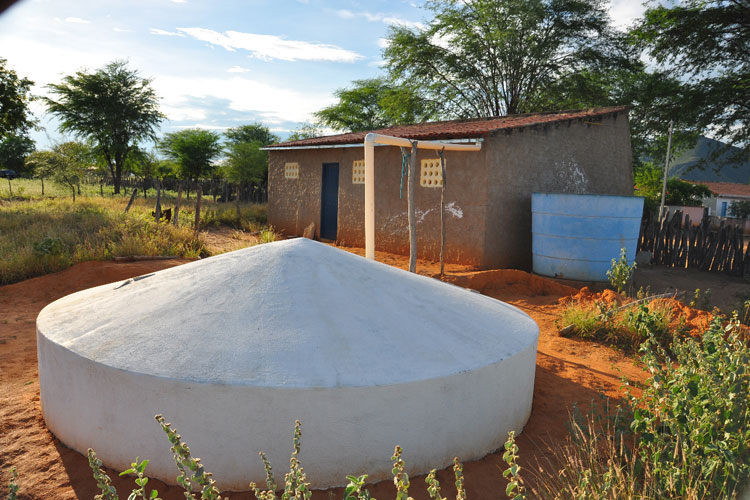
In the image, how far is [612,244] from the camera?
8641mm

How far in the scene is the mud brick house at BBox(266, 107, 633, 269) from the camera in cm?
985

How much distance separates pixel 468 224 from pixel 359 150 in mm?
3953

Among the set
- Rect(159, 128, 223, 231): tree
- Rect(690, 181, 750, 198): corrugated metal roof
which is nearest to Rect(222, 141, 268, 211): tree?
Rect(159, 128, 223, 231): tree

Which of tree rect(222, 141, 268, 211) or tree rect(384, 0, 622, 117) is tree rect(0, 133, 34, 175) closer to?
tree rect(222, 141, 268, 211)

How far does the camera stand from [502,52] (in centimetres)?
2088

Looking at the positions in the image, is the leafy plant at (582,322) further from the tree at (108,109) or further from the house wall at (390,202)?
the tree at (108,109)

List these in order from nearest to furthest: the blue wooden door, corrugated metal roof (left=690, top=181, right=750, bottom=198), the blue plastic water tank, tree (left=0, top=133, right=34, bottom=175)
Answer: the blue plastic water tank < the blue wooden door < corrugated metal roof (left=690, top=181, right=750, bottom=198) < tree (left=0, top=133, right=34, bottom=175)

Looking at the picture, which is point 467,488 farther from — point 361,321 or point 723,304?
point 723,304

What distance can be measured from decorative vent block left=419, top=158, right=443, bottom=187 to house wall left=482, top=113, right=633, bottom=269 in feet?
3.82

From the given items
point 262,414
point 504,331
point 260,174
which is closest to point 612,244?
point 504,331

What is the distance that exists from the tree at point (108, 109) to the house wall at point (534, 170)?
21.7 m

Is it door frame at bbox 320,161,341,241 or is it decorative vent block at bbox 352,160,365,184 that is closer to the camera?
decorative vent block at bbox 352,160,365,184

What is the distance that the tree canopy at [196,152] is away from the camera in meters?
32.3

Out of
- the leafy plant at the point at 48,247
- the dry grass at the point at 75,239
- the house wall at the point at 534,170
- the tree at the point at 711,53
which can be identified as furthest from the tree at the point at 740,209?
the leafy plant at the point at 48,247
